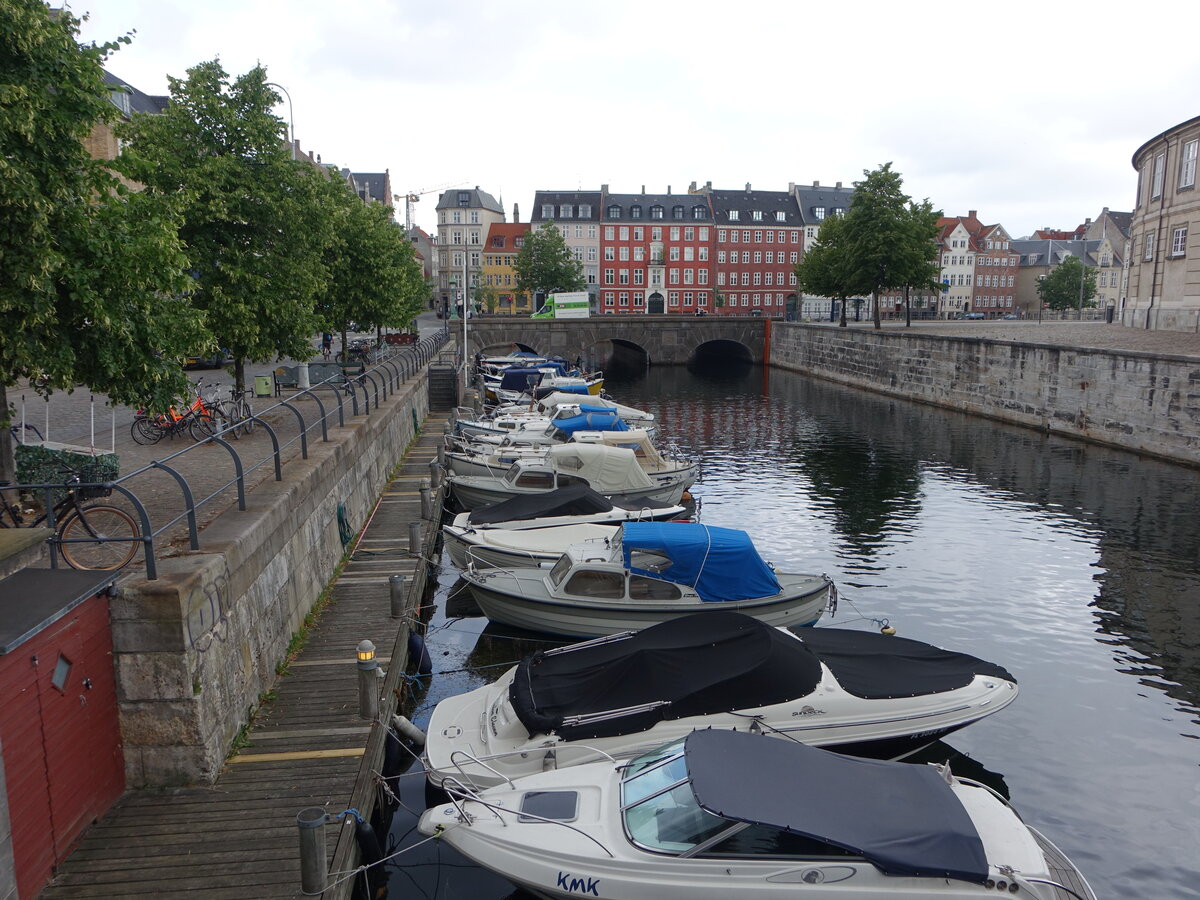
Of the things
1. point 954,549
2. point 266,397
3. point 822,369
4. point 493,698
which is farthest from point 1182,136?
point 493,698

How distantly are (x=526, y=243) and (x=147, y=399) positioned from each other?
96.7 m

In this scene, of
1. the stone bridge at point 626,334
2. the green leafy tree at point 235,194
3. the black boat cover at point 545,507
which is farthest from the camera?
the stone bridge at point 626,334

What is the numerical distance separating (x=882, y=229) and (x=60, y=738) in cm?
7079

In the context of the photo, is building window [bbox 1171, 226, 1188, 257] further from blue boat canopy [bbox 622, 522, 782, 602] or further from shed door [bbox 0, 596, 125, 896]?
shed door [bbox 0, 596, 125, 896]

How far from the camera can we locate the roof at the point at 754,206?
12331 centimetres

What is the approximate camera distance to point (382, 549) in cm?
2105

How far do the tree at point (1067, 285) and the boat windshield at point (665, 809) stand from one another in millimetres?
136249

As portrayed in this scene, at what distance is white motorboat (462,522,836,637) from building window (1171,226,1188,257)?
4931cm

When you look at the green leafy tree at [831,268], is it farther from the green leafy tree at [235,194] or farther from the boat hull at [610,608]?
the boat hull at [610,608]

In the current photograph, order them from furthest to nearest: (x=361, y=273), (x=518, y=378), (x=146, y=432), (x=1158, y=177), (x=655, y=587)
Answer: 1. (x=1158, y=177)
2. (x=518, y=378)
3. (x=361, y=273)
4. (x=146, y=432)
5. (x=655, y=587)

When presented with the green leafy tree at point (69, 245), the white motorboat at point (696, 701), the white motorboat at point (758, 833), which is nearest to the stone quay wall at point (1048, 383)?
the white motorboat at point (696, 701)

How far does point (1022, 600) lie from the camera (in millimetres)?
22062

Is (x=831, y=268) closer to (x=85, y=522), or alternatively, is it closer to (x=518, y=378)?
(x=518, y=378)

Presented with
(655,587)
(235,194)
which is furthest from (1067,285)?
(235,194)
